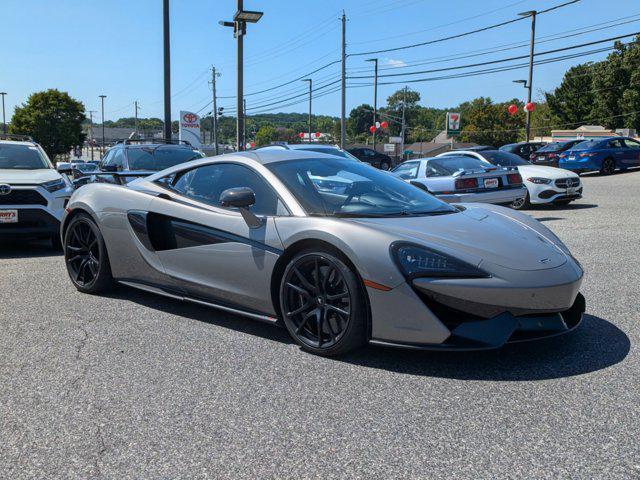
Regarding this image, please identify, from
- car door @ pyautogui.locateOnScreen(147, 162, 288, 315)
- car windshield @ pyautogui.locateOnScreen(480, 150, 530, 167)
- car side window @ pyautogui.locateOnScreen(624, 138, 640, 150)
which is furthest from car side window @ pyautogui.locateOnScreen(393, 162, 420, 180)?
car side window @ pyautogui.locateOnScreen(624, 138, 640, 150)

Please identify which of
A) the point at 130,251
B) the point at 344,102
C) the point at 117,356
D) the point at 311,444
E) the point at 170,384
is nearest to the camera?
the point at 311,444

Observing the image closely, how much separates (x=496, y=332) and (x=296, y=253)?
1.29 metres

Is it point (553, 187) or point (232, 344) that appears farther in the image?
point (553, 187)

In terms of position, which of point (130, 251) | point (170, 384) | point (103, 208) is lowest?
point (170, 384)

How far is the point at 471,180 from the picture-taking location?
11109 mm

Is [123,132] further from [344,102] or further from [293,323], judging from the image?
[293,323]

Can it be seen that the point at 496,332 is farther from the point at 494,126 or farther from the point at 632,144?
the point at 494,126

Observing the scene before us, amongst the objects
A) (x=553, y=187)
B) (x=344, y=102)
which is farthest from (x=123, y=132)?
(x=553, y=187)

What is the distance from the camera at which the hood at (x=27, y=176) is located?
7775mm

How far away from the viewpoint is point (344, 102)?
1565 inches

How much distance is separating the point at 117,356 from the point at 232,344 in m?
0.72

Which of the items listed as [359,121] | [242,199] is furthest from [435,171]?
[359,121]

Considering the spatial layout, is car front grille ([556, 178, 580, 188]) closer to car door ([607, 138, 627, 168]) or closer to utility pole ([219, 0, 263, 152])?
utility pole ([219, 0, 263, 152])

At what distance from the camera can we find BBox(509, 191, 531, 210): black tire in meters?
11.7
